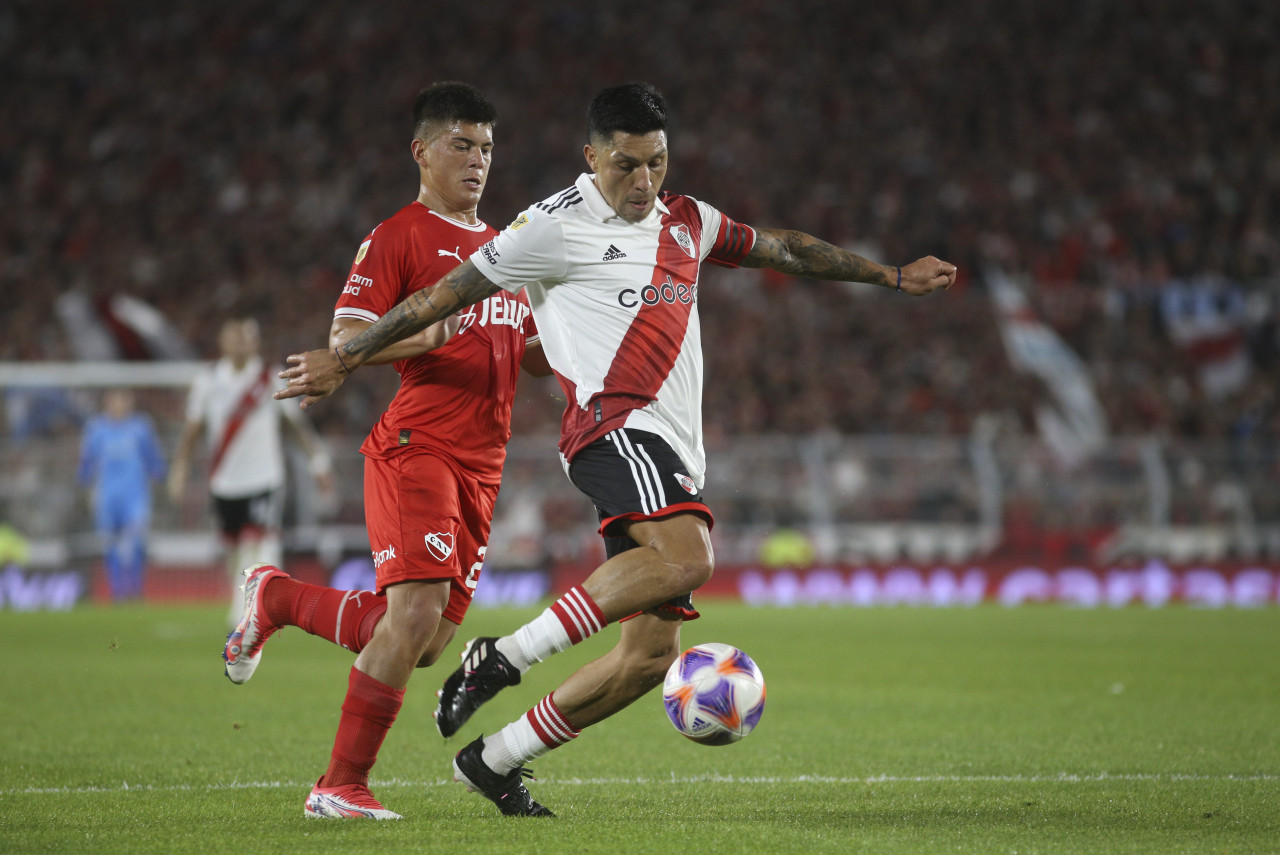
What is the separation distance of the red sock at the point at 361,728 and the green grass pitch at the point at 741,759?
199mm

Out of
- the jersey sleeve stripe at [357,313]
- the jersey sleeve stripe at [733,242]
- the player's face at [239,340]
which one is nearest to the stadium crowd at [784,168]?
the player's face at [239,340]

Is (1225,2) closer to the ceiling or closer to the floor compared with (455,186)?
closer to the ceiling

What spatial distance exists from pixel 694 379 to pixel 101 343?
17.8 m

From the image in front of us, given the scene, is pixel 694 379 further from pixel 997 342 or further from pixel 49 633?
pixel 997 342

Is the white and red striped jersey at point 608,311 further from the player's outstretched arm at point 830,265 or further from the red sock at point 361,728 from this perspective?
the red sock at point 361,728

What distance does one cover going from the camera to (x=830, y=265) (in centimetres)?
501

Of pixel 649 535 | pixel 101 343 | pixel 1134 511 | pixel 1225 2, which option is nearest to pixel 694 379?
pixel 649 535

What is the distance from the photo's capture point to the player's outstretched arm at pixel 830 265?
499cm

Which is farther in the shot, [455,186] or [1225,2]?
[1225,2]

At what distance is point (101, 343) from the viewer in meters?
20.5

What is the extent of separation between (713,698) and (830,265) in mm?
1622

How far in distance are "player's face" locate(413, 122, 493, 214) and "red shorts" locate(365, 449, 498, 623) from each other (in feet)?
3.27

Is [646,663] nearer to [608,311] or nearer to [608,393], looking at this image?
[608,393]

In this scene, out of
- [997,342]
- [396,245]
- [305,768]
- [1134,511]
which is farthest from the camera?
[997,342]
